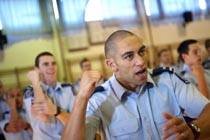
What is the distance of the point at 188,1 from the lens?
5.80 m

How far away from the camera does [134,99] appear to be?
5.09ft

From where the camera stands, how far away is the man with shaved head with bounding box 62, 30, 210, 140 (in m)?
1.43

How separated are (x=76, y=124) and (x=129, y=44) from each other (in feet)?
1.70

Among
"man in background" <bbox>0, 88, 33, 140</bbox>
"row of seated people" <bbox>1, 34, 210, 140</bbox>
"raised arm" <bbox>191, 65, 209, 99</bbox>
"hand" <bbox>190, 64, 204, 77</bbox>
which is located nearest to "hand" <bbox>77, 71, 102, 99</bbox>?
"row of seated people" <bbox>1, 34, 210, 140</bbox>

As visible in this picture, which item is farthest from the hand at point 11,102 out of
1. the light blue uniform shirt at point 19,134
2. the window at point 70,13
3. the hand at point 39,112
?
the window at point 70,13

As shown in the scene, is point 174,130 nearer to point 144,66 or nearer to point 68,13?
point 144,66

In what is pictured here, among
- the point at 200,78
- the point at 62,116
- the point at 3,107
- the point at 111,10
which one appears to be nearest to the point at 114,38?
the point at 62,116

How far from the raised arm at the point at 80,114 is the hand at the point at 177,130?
37cm

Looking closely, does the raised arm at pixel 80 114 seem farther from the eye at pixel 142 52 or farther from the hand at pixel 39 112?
the hand at pixel 39 112

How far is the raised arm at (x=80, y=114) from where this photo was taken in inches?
51.1

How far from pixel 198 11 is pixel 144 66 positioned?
490cm

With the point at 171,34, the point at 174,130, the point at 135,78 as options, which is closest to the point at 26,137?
the point at 135,78

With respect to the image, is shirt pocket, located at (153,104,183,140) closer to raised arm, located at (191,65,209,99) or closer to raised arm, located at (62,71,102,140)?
raised arm, located at (62,71,102,140)

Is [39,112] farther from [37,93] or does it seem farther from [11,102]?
[11,102]
